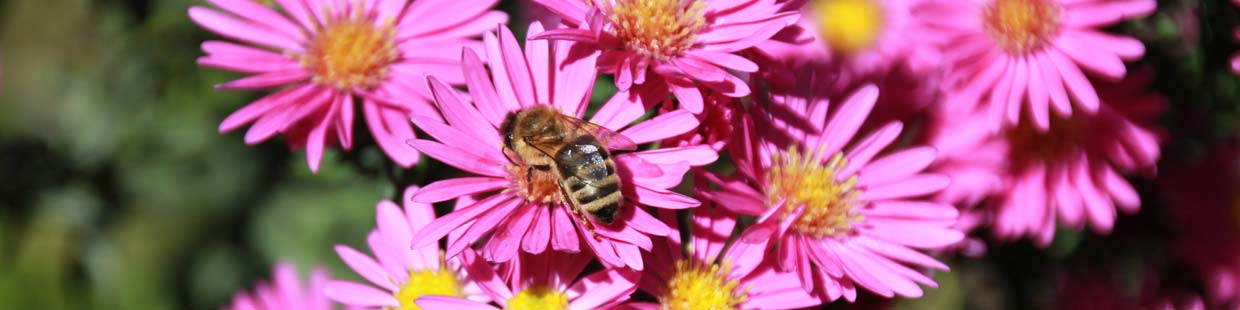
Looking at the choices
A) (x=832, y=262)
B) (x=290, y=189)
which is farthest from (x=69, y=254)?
(x=832, y=262)

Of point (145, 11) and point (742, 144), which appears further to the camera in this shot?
point (145, 11)

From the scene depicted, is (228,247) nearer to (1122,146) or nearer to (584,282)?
(584,282)

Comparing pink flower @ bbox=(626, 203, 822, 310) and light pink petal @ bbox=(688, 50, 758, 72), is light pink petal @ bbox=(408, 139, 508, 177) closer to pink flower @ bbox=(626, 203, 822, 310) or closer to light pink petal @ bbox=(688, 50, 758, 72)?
pink flower @ bbox=(626, 203, 822, 310)

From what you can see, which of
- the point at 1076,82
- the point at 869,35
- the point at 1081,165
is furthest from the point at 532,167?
the point at 869,35

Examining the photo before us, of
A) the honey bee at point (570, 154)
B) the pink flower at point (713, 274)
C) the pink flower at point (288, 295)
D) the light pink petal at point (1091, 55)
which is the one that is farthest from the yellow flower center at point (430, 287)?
the light pink petal at point (1091, 55)

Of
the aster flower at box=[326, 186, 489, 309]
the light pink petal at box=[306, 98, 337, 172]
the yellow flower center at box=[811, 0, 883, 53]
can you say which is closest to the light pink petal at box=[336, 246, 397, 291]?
the aster flower at box=[326, 186, 489, 309]

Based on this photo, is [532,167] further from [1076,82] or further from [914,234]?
[1076,82]
